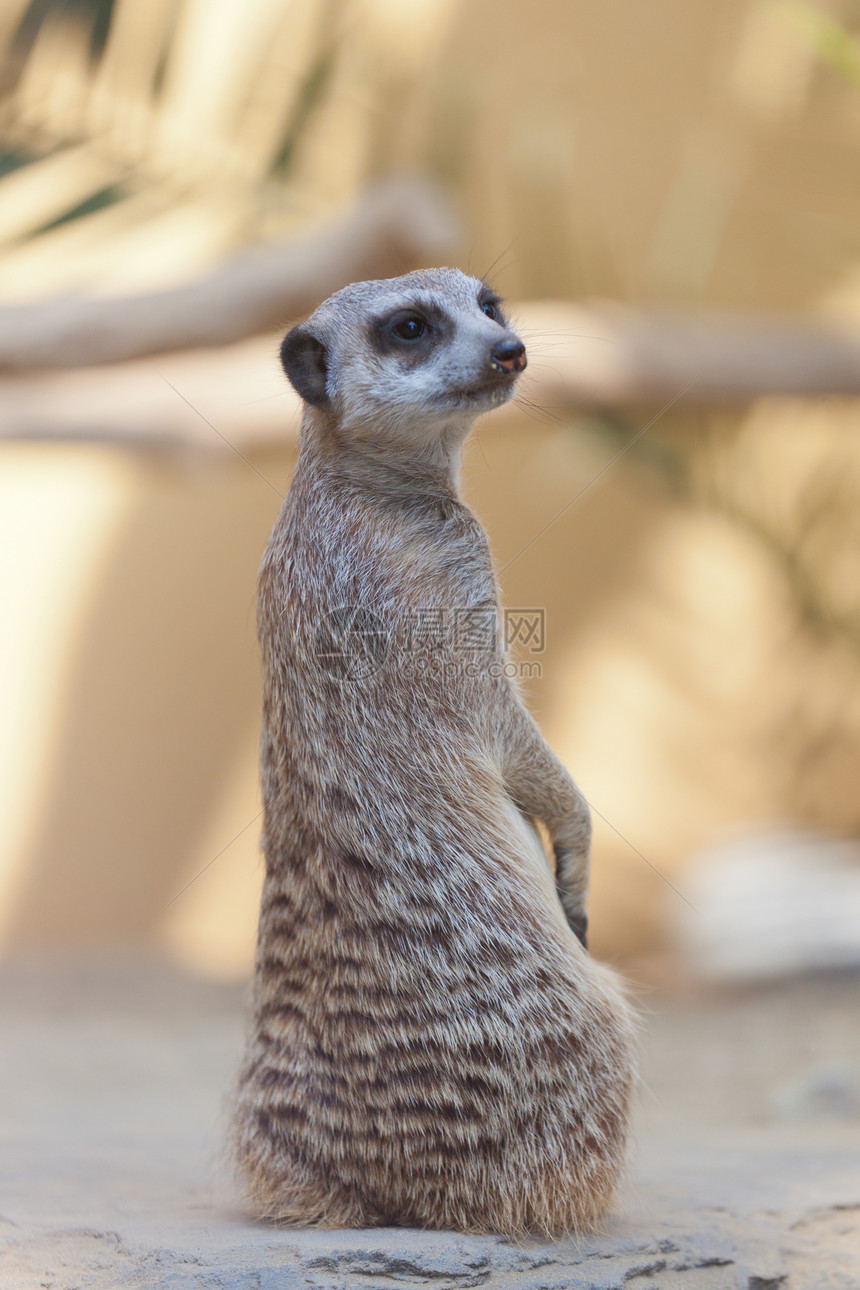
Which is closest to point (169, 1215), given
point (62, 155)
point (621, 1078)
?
point (621, 1078)

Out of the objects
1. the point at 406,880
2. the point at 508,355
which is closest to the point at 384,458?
the point at 508,355

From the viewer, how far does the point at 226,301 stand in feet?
16.2

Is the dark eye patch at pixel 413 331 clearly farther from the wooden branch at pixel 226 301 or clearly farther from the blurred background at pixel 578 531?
the blurred background at pixel 578 531

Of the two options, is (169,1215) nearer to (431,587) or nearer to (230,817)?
(431,587)

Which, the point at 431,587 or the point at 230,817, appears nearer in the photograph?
the point at 431,587

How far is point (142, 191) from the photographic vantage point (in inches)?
201

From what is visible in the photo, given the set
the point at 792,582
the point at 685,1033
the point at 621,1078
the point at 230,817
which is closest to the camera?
the point at 621,1078

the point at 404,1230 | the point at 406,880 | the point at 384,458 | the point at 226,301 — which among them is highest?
the point at 226,301

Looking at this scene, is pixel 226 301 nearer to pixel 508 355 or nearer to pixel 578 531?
pixel 578 531

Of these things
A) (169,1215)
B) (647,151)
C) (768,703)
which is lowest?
(169,1215)

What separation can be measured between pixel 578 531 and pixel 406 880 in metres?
4.98

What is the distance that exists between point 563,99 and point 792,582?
2.89m

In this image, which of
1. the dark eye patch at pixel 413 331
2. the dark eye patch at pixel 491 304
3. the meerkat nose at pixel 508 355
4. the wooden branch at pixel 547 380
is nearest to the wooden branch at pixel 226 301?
the wooden branch at pixel 547 380

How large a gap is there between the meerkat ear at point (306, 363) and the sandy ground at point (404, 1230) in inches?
57.5
